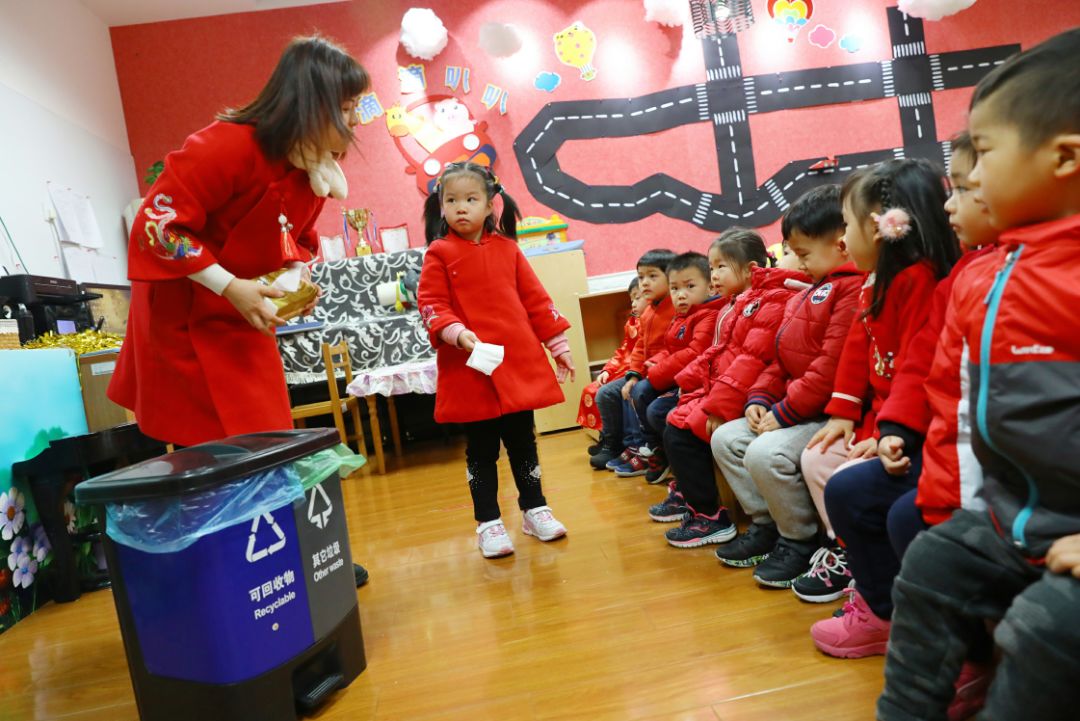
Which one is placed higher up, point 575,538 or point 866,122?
point 866,122

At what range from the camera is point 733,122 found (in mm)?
4926

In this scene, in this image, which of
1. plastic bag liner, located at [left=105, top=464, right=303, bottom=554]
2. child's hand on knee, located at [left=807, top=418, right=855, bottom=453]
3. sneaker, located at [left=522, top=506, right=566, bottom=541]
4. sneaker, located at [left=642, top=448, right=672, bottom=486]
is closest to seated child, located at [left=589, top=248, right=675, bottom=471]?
sneaker, located at [left=642, top=448, right=672, bottom=486]

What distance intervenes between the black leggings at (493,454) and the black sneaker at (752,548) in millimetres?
675

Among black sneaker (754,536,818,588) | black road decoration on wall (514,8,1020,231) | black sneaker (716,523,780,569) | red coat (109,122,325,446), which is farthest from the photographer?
black road decoration on wall (514,8,1020,231)

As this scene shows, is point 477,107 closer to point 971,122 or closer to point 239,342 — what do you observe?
point 239,342

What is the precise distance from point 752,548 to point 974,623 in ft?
2.61

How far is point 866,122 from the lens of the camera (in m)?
4.98

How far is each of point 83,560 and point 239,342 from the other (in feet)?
4.90

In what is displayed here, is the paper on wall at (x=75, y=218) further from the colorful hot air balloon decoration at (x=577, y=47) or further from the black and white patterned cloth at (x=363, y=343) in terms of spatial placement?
the colorful hot air balloon decoration at (x=577, y=47)

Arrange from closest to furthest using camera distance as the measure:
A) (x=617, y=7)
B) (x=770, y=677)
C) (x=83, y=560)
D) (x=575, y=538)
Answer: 1. (x=770, y=677)
2. (x=575, y=538)
3. (x=83, y=560)
4. (x=617, y=7)

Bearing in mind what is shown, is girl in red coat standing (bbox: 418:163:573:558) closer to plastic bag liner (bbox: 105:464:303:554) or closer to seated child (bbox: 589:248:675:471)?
seated child (bbox: 589:248:675:471)

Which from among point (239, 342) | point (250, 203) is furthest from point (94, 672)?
point (250, 203)

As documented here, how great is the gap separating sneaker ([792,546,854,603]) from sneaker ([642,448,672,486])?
46.0 inches

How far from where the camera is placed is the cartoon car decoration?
4797 mm
